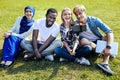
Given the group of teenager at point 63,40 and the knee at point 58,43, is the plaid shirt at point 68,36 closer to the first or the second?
the group of teenager at point 63,40

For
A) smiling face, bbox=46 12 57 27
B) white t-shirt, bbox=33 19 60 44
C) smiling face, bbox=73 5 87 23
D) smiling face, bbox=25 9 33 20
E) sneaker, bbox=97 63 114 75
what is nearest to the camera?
sneaker, bbox=97 63 114 75

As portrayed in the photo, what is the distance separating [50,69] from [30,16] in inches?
57.6

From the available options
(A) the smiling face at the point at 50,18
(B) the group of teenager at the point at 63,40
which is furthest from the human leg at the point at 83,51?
(A) the smiling face at the point at 50,18

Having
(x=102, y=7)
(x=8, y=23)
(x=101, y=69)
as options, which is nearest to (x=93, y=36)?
(x=101, y=69)

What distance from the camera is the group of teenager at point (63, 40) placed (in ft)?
19.8

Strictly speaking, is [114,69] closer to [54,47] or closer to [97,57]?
[97,57]

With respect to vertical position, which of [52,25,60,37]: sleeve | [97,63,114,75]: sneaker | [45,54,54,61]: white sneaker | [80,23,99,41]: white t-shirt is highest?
[52,25,60,37]: sleeve

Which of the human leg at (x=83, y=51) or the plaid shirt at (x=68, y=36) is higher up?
the plaid shirt at (x=68, y=36)

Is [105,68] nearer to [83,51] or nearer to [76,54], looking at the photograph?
[83,51]

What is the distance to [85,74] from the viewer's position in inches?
223

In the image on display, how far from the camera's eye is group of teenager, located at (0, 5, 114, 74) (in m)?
6.03

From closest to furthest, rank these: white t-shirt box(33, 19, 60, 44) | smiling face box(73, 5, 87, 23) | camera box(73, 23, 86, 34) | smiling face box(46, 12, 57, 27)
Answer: smiling face box(73, 5, 87, 23) → camera box(73, 23, 86, 34) → smiling face box(46, 12, 57, 27) → white t-shirt box(33, 19, 60, 44)

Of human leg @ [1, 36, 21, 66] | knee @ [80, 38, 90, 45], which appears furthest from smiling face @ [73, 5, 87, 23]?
human leg @ [1, 36, 21, 66]

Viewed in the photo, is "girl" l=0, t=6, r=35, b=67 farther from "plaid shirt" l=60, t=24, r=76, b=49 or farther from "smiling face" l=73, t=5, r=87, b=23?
"smiling face" l=73, t=5, r=87, b=23
